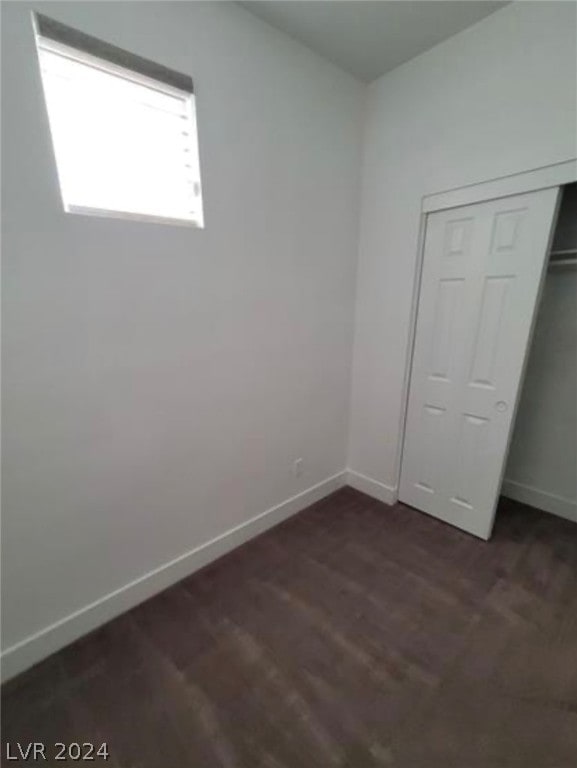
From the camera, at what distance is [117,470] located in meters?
1.52

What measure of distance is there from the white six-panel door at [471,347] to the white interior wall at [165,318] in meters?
0.69

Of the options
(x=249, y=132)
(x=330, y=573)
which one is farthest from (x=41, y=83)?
(x=330, y=573)

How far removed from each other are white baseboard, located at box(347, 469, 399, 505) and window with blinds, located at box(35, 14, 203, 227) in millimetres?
2123

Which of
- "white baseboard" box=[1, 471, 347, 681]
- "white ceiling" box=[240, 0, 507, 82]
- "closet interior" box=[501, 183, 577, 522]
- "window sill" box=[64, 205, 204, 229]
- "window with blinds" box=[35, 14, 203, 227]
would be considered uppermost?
"white ceiling" box=[240, 0, 507, 82]

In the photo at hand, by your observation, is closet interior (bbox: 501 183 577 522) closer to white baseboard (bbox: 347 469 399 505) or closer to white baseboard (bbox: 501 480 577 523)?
white baseboard (bbox: 501 480 577 523)

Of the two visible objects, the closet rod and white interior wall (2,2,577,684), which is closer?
white interior wall (2,2,577,684)

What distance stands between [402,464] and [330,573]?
957 millimetres

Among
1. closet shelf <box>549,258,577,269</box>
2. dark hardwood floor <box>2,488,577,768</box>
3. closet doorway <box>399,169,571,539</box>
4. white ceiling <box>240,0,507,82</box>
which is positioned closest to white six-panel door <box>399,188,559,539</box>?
closet doorway <box>399,169,571,539</box>

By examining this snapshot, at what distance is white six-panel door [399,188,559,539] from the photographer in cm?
174

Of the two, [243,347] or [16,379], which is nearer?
[16,379]

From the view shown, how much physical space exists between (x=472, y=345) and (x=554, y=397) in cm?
88

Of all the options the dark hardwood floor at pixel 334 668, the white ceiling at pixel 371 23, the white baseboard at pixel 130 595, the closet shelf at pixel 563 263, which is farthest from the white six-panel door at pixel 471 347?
the white baseboard at pixel 130 595

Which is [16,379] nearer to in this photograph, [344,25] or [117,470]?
[117,470]

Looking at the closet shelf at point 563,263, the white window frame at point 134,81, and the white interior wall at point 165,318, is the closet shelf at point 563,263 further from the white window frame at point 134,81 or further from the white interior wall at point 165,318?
the white window frame at point 134,81
